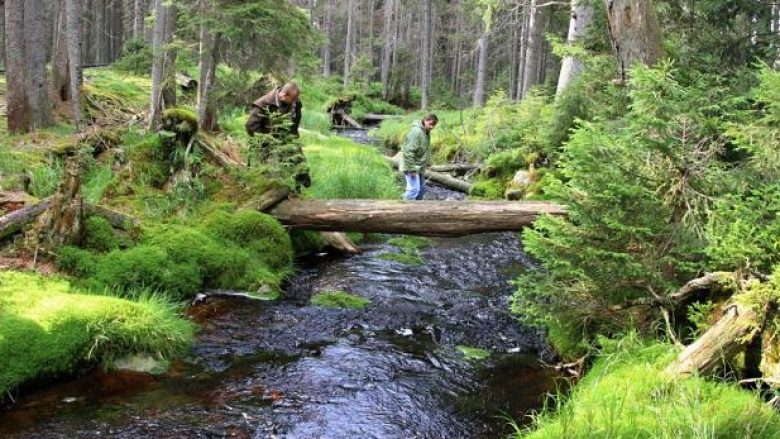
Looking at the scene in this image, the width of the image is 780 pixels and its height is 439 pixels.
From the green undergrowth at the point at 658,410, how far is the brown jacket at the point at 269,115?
5517 mm

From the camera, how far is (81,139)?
10109 millimetres

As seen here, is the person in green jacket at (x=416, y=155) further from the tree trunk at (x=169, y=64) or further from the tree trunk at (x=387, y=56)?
the tree trunk at (x=387, y=56)

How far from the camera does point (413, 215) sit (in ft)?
27.6

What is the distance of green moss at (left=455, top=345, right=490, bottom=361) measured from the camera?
6162 millimetres

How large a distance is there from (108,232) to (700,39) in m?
8.16

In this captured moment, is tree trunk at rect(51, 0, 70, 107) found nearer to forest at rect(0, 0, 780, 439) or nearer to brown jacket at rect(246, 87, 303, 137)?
forest at rect(0, 0, 780, 439)

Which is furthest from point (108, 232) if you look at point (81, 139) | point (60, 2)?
point (60, 2)

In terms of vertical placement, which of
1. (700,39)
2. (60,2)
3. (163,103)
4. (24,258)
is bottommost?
(24,258)

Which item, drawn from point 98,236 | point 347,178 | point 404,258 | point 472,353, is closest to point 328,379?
point 472,353

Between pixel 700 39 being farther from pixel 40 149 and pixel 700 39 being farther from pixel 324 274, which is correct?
pixel 40 149

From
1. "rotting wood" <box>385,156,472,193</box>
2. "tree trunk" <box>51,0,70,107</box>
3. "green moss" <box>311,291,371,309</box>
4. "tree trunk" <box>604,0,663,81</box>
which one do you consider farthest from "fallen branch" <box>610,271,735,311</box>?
"tree trunk" <box>51,0,70,107</box>

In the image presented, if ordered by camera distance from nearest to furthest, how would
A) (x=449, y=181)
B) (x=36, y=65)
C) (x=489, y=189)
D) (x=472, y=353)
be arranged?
(x=472, y=353), (x=36, y=65), (x=489, y=189), (x=449, y=181)

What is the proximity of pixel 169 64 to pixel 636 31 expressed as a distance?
823 cm

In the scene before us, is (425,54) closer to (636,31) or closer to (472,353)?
(636,31)
